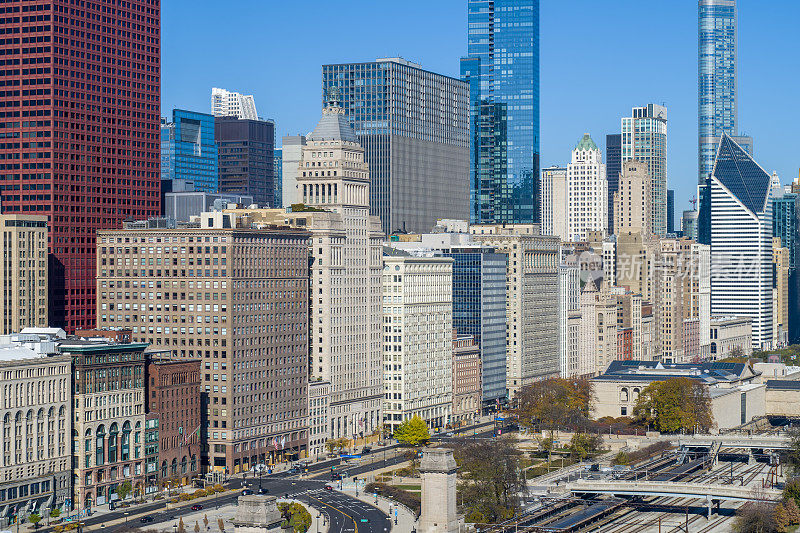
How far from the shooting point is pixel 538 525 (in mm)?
195000

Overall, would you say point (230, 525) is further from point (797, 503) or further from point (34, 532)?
point (797, 503)

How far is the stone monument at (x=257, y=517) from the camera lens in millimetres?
154375

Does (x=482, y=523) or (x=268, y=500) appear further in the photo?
(x=482, y=523)

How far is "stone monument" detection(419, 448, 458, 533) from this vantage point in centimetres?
18738

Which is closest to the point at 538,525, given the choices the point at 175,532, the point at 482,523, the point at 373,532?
the point at 482,523

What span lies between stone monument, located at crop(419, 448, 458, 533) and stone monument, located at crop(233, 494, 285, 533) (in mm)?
35448

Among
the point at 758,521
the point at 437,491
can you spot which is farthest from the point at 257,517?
the point at 758,521

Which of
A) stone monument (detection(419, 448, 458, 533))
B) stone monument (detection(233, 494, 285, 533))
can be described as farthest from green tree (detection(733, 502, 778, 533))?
stone monument (detection(233, 494, 285, 533))

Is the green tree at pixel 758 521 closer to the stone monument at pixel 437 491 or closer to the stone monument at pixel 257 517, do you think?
the stone monument at pixel 437 491

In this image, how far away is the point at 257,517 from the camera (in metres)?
154

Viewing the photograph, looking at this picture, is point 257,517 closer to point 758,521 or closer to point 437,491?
point 437,491

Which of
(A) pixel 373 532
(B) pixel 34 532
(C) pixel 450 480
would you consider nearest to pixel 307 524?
(A) pixel 373 532

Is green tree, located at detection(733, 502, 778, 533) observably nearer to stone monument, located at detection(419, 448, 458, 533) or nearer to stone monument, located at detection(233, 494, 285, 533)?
stone monument, located at detection(419, 448, 458, 533)

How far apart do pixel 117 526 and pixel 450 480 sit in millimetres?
46546
